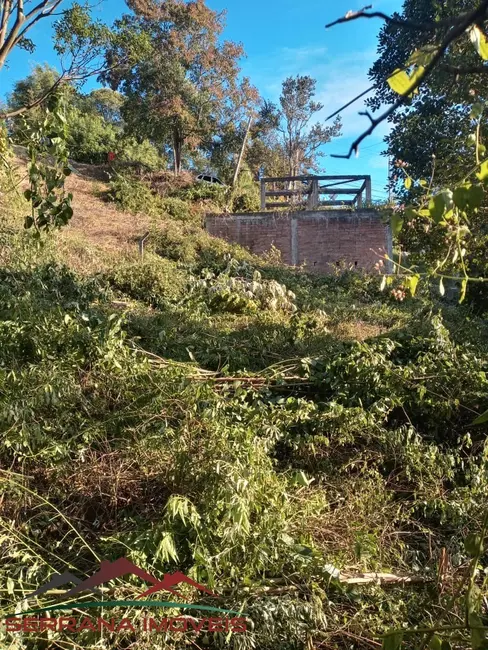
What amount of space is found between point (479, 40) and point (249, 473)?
6.06 ft

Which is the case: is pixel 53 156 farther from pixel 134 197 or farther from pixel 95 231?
pixel 134 197

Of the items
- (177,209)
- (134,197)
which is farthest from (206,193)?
(134,197)

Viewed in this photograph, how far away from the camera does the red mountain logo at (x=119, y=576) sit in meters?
1.68

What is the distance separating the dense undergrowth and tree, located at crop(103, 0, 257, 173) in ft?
39.4

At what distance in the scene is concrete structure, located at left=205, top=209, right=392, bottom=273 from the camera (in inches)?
458

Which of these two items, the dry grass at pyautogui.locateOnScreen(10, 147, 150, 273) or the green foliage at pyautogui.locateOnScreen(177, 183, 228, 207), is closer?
the dry grass at pyautogui.locateOnScreen(10, 147, 150, 273)

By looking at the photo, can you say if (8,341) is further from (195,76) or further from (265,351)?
(195,76)

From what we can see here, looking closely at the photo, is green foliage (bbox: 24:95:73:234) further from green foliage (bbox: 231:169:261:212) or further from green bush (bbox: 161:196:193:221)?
green foliage (bbox: 231:169:261:212)

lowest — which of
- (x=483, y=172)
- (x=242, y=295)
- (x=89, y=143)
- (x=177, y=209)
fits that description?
(x=242, y=295)

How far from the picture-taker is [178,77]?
45.9 feet

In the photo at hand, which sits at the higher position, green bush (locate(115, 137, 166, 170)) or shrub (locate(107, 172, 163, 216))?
green bush (locate(115, 137, 166, 170))

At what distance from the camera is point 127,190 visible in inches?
512

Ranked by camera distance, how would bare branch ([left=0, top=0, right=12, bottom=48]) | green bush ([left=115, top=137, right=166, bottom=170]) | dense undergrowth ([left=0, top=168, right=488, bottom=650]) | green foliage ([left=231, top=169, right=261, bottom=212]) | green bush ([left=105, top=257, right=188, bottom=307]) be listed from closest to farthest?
1. dense undergrowth ([left=0, top=168, right=488, bottom=650])
2. bare branch ([left=0, top=0, right=12, bottom=48])
3. green bush ([left=105, top=257, right=188, bottom=307])
4. green foliage ([left=231, top=169, right=261, bottom=212])
5. green bush ([left=115, top=137, right=166, bottom=170])

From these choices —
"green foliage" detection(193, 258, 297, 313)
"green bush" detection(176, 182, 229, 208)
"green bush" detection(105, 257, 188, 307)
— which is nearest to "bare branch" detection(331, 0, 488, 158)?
"green foliage" detection(193, 258, 297, 313)
